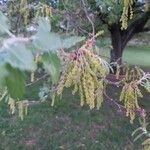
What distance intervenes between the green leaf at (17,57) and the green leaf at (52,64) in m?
0.05

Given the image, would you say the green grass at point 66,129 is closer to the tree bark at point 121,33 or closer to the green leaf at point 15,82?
the tree bark at point 121,33

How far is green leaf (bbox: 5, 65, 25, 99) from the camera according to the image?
0.39 m

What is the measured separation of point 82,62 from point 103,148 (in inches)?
198

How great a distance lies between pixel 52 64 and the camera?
0.43 m

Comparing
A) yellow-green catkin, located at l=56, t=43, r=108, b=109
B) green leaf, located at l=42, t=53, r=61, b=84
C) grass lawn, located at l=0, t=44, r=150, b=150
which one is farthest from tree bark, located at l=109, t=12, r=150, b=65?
green leaf, located at l=42, t=53, r=61, b=84

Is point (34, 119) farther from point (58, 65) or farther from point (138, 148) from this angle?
point (58, 65)

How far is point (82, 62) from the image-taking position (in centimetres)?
153

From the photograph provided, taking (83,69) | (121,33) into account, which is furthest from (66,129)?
(121,33)

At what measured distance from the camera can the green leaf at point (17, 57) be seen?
0.35 metres

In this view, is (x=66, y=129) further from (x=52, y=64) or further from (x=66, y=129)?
(x=52, y=64)

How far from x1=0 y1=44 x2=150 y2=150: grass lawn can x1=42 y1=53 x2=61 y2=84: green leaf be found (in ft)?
19.3

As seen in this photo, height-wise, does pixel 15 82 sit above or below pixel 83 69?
above

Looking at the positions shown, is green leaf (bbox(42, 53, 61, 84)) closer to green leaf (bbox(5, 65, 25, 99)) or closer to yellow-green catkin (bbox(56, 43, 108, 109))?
green leaf (bbox(5, 65, 25, 99))

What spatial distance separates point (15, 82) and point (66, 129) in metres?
6.93
